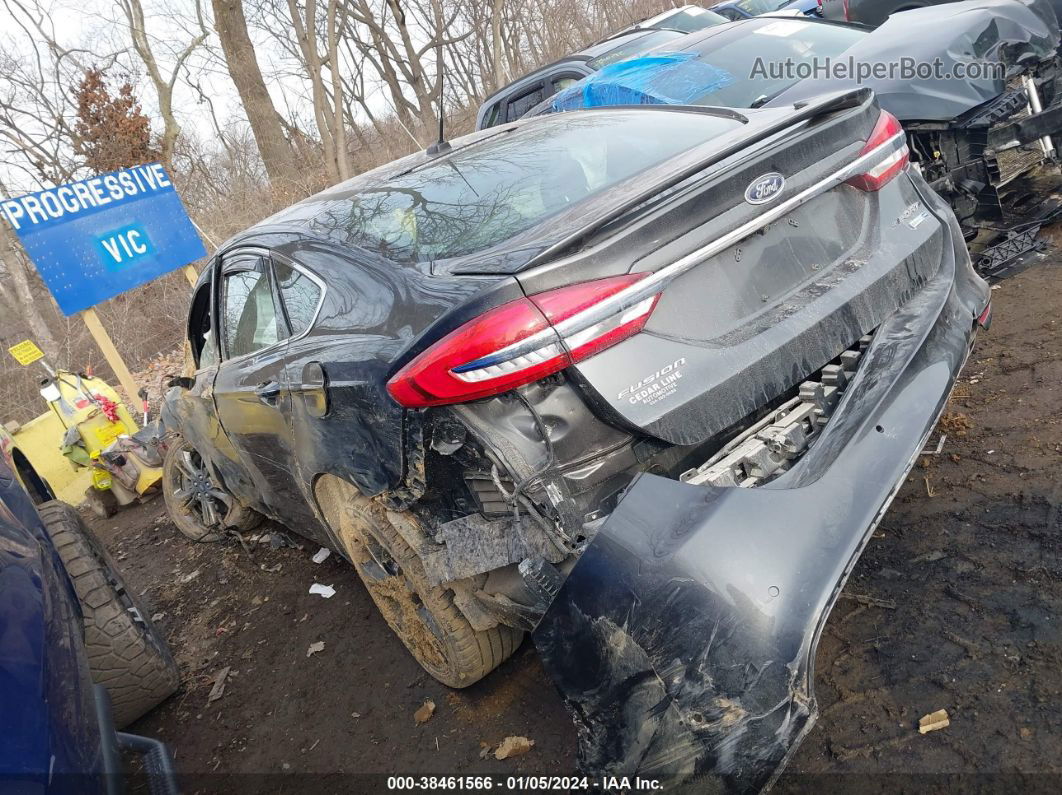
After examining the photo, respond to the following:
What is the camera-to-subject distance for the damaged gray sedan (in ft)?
5.53

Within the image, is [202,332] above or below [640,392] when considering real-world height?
above

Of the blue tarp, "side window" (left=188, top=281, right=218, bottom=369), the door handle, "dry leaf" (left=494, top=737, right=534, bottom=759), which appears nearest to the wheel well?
"side window" (left=188, top=281, right=218, bottom=369)

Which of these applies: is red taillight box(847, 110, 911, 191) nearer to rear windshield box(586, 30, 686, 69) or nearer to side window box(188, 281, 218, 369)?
side window box(188, 281, 218, 369)

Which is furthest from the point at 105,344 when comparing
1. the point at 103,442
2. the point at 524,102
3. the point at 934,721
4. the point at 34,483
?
the point at 934,721

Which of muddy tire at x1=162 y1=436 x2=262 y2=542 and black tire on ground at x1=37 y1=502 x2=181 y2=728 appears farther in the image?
muddy tire at x1=162 y1=436 x2=262 y2=542

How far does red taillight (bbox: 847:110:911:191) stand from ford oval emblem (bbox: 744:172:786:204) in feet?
1.25

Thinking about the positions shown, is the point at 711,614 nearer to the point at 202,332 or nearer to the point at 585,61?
the point at 202,332

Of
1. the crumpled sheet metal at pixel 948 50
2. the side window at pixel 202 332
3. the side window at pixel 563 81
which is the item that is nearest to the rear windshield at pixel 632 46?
the side window at pixel 563 81

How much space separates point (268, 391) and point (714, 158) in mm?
1888

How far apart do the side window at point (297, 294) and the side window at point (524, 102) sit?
6.36 meters

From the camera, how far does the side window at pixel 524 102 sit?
845 centimetres

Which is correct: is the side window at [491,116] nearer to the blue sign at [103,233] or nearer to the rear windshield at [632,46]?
the rear windshield at [632,46]

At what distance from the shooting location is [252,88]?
16.2 meters

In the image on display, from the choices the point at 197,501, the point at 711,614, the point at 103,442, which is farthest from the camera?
the point at 103,442
